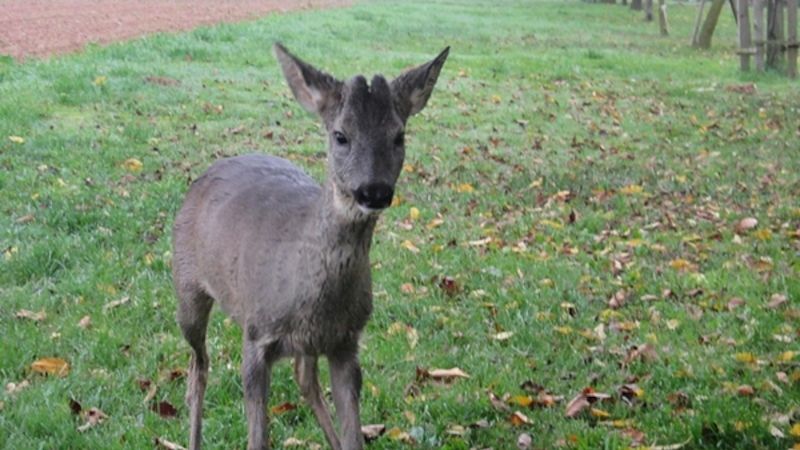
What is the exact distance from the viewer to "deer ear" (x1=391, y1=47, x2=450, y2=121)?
167 inches

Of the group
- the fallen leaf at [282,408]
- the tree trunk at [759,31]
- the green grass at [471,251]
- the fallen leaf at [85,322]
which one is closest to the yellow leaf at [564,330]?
the green grass at [471,251]

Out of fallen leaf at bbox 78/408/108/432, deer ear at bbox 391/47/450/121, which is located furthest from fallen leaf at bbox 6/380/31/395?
deer ear at bbox 391/47/450/121

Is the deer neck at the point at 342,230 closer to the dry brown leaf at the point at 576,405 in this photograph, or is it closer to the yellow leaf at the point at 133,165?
the dry brown leaf at the point at 576,405

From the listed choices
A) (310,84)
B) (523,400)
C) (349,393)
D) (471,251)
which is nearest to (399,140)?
(310,84)

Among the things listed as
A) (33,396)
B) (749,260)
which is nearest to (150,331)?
(33,396)

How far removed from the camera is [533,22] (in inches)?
1296

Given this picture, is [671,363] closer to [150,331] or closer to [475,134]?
[150,331]

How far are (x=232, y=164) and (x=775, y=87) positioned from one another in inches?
523

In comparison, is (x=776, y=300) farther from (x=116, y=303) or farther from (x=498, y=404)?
(x=116, y=303)

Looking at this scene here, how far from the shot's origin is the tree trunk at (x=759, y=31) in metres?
Result: 17.6

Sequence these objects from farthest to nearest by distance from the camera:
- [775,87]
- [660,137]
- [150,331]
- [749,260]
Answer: [775,87] → [660,137] → [749,260] → [150,331]

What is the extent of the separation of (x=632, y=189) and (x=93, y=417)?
241 inches

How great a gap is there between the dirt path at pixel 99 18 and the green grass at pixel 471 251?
12.9 feet

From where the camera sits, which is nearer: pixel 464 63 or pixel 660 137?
pixel 660 137
